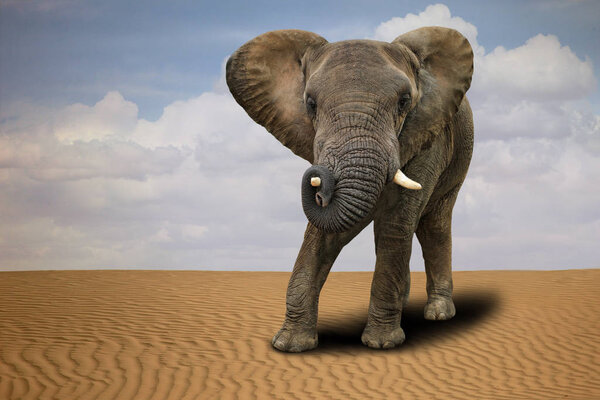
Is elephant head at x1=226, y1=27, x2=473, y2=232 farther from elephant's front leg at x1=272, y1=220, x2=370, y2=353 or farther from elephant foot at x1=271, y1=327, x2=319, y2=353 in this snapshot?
elephant foot at x1=271, y1=327, x2=319, y2=353

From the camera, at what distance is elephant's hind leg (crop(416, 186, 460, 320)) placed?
36.2 feet

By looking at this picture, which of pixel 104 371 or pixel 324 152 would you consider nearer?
pixel 324 152

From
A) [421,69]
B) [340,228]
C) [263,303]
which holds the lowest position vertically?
[263,303]

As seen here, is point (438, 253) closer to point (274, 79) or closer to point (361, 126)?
point (274, 79)

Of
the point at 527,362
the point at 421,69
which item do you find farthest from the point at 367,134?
the point at 527,362

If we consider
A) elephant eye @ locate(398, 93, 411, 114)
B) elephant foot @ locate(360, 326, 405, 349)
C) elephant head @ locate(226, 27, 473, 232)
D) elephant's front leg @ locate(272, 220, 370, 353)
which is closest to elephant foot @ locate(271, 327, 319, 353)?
elephant's front leg @ locate(272, 220, 370, 353)

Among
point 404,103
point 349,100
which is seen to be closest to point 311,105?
point 349,100

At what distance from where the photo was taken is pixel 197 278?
1695 cm

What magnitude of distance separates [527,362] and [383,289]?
2229mm

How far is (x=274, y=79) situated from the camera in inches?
336

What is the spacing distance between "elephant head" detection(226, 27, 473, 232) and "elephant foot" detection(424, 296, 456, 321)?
350 centimetres

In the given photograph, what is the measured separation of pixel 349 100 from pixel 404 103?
793 mm

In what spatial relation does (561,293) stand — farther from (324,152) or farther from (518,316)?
(324,152)

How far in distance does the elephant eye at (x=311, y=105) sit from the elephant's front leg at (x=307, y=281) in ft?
5.08
